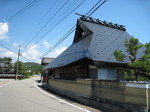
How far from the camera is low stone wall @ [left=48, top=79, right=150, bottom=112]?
17.9 feet

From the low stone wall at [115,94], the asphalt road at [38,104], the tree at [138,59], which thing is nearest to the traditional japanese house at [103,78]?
the low stone wall at [115,94]

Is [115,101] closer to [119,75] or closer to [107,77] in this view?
[107,77]

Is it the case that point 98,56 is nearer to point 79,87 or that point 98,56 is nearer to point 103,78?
point 103,78

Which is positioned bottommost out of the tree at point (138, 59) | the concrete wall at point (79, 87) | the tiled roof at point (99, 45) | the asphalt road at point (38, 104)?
the asphalt road at point (38, 104)

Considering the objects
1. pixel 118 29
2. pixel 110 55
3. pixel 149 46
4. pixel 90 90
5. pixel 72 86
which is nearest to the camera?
pixel 149 46

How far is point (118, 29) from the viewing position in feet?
60.1

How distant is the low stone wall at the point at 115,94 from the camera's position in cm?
545

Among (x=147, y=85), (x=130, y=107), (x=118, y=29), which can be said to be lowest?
(x=130, y=107)

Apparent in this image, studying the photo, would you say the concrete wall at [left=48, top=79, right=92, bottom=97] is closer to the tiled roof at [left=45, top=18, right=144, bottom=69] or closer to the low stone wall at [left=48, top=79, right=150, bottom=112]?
the low stone wall at [left=48, top=79, right=150, bottom=112]

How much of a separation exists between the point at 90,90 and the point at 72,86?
2662 mm

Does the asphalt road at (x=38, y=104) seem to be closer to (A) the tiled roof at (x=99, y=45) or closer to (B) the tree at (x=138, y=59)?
(B) the tree at (x=138, y=59)

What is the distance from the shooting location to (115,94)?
668 cm

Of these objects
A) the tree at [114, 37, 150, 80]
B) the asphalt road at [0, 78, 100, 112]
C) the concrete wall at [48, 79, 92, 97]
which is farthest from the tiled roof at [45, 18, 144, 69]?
the asphalt road at [0, 78, 100, 112]

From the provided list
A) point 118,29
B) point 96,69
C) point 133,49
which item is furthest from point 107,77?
point 118,29
